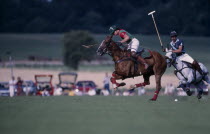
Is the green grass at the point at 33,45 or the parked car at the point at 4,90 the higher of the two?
the green grass at the point at 33,45

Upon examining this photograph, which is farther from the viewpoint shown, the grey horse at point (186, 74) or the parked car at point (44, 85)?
the parked car at point (44, 85)

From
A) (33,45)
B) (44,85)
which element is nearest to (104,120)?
(44,85)

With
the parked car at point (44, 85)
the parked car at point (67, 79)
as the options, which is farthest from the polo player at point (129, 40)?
the parked car at point (67, 79)

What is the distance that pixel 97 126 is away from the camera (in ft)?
38.9

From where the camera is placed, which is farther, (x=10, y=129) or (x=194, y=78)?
(x=194, y=78)

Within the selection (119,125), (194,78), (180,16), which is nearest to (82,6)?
(180,16)

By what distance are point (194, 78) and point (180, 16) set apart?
50.6 metres

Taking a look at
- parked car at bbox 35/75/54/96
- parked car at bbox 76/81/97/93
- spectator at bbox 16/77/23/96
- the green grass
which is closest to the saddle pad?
parked car at bbox 35/75/54/96

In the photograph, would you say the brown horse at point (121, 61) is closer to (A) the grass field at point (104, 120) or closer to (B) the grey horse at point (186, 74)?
(B) the grey horse at point (186, 74)

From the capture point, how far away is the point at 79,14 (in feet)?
367

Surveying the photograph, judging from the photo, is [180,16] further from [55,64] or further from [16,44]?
[16,44]

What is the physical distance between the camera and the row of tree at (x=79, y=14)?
294 ft

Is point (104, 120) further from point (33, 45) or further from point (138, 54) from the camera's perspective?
point (33, 45)

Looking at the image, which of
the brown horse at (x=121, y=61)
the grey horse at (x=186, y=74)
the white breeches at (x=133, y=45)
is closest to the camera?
the brown horse at (x=121, y=61)
